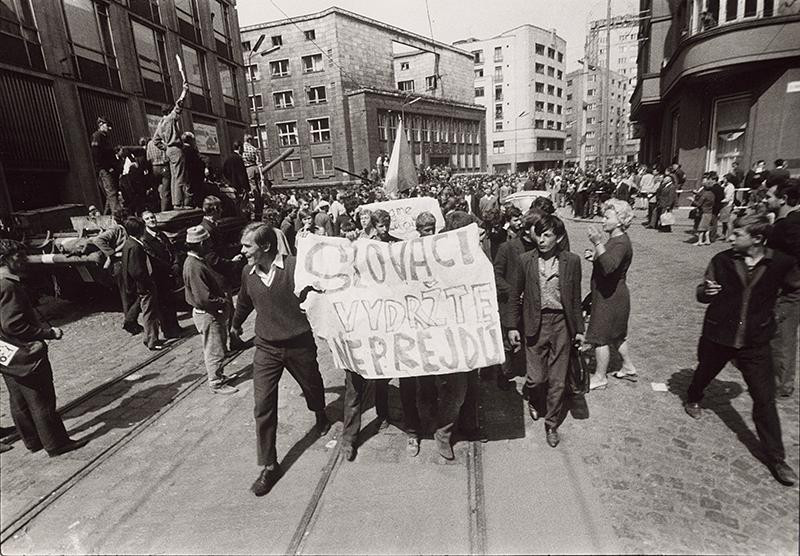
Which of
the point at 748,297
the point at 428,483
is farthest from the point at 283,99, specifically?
the point at 748,297

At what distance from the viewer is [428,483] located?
11.9 ft

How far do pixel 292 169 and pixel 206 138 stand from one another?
18.2 meters

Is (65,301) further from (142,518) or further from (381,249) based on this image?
(381,249)

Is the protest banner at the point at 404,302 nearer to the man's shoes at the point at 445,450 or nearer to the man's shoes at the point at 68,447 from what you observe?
the man's shoes at the point at 445,450

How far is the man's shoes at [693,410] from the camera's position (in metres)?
4.25

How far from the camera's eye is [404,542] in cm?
305

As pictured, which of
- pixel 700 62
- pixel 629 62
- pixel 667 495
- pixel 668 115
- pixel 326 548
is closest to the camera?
pixel 326 548

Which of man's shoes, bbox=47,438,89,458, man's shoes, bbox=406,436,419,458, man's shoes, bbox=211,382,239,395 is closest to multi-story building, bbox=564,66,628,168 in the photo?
man's shoes, bbox=211,382,239,395

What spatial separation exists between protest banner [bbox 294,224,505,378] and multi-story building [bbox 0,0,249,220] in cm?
1467

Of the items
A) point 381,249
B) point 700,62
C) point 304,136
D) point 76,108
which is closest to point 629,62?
point 304,136

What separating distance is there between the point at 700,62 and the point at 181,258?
18.4 meters

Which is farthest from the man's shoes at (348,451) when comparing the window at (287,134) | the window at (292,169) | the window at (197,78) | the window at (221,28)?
the window at (287,134)

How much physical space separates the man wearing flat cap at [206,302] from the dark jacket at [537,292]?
3.55m

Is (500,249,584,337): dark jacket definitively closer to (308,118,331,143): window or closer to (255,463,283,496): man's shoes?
(255,463,283,496): man's shoes
